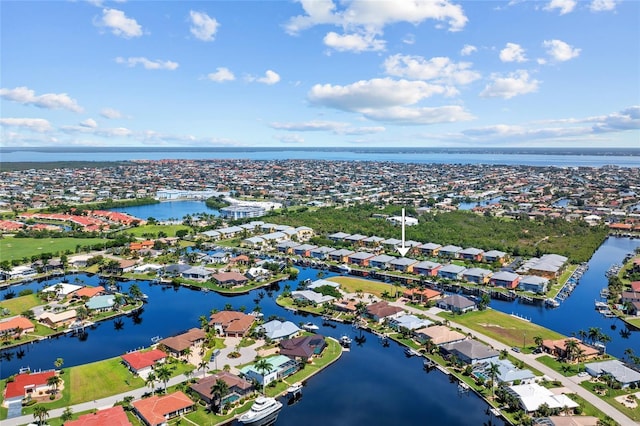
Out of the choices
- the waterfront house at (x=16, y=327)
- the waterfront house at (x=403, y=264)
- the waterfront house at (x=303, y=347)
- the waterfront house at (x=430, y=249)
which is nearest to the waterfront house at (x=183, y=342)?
the waterfront house at (x=303, y=347)

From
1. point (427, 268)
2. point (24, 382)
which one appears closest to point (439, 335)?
point (427, 268)

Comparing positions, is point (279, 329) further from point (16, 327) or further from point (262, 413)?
point (16, 327)

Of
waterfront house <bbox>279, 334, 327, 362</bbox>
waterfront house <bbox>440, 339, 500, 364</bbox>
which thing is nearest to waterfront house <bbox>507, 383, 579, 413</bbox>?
waterfront house <bbox>440, 339, 500, 364</bbox>

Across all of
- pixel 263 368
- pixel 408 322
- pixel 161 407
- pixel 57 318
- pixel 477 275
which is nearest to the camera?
pixel 161 407

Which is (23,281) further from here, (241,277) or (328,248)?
(328,248)

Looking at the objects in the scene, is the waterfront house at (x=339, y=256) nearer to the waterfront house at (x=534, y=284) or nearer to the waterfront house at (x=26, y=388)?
the waterfront house at (x=534, y=284)
